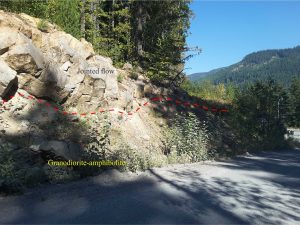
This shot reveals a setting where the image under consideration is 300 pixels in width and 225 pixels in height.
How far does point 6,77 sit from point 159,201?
6815mm

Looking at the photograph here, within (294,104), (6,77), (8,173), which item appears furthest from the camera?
(294,104)

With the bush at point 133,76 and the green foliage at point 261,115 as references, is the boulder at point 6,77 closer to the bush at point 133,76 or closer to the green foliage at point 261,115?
the bush at point 133,76

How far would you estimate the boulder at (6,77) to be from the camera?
452 inches

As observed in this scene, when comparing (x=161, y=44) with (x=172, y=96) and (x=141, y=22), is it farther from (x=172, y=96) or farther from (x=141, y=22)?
(x=172, y=96)

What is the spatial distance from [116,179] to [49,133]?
3.44 meters

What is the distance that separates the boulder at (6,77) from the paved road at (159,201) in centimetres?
456

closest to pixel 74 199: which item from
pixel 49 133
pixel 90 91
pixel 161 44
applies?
pixel 49 133

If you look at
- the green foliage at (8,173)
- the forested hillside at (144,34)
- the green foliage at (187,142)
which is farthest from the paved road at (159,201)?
the forested hillside at (144,34)

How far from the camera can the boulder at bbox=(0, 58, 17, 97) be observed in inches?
452

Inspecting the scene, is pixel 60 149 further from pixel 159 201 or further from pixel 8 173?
pixel 159 201

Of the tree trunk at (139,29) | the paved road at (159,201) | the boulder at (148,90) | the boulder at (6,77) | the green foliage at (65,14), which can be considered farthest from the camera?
the tree trunk at (139,29)

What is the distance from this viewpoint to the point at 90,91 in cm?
1534

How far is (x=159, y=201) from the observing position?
7477 millimetres

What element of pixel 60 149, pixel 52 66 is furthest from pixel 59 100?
pixel 60 149
